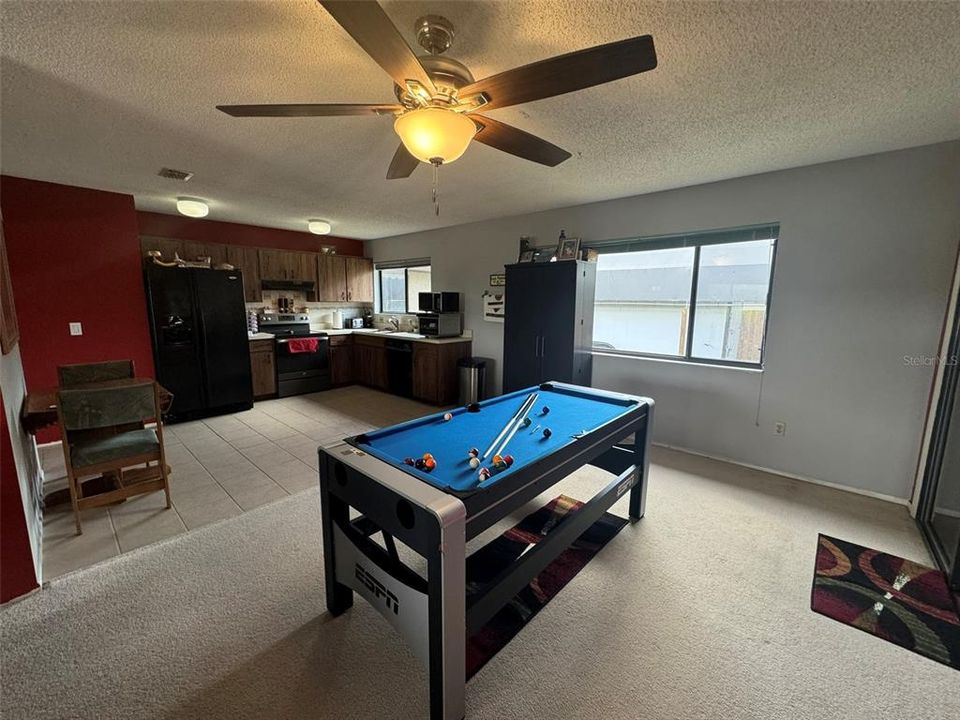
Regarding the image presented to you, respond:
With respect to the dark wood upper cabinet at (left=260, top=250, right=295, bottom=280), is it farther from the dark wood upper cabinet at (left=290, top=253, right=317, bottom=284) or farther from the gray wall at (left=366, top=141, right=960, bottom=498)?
the gray wall at (left=366, top=141, right=960, bottom=498)

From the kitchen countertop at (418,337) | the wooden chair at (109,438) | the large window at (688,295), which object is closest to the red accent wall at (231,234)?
the kitchen countertop at (418,337)

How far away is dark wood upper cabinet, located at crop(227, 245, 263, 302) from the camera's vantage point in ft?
16.8

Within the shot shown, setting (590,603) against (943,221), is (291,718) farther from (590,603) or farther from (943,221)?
(943,221)

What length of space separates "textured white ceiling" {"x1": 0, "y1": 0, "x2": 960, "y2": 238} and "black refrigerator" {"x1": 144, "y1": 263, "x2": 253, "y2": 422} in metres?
1.25

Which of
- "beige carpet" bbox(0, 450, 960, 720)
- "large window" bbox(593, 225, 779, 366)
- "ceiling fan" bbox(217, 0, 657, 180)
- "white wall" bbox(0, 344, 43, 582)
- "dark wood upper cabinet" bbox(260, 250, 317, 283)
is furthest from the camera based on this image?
"dark wood upper cabinet" bbox(260, 250, 317, 283)

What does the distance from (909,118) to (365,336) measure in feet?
19.1

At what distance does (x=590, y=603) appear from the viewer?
181 centimetres

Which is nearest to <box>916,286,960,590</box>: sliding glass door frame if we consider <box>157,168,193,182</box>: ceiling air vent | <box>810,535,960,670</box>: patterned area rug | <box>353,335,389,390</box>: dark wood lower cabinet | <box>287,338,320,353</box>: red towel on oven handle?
<box>810,535,960,670</box>: patterned area rug

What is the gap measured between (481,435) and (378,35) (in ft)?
5.34

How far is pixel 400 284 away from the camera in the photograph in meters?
6.61

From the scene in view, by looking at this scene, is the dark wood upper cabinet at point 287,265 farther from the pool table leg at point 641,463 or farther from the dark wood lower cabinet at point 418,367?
the pool table leg at point 641,463

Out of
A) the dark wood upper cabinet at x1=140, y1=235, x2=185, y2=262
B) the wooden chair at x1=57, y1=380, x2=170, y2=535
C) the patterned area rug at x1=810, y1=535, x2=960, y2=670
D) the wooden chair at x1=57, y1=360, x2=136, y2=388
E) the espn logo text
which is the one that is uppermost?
the dark wood upper cabinet at x1=140, y1=235, x2=185, y2=262

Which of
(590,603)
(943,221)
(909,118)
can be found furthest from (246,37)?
(943,221)

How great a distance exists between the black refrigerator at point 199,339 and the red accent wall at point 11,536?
2.65 metres
